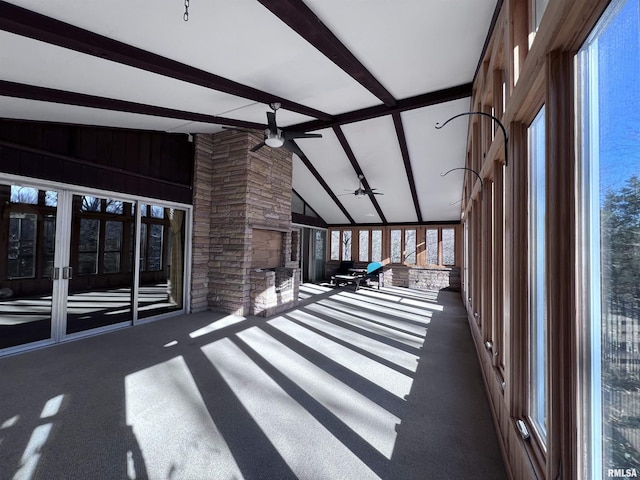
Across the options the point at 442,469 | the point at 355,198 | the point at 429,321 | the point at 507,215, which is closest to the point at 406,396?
the point at 442,469

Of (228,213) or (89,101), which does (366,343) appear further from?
(89,101)

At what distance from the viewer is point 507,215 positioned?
1978 mm

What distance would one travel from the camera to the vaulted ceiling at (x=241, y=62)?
2.17 metres

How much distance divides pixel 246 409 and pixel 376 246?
9.24 m

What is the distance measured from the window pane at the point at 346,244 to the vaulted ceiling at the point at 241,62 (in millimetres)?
6262

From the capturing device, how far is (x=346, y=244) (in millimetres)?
11469

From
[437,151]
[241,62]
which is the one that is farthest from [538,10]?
[437,151]

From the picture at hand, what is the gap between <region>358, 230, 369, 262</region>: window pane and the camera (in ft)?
36.6

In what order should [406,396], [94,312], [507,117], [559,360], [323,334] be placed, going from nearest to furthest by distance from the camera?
[559,360] < [507,117] < [406,396] < [323,334] < [94,312]

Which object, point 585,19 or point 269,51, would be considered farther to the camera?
point 269,51

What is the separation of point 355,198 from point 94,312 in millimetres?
7058

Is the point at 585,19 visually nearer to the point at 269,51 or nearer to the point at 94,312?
the point at 269,51

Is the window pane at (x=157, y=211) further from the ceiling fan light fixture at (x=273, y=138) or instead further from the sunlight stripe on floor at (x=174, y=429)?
the sunlight stripe on floor at (x=174, y=429)

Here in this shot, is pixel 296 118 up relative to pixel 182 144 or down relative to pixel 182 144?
up
